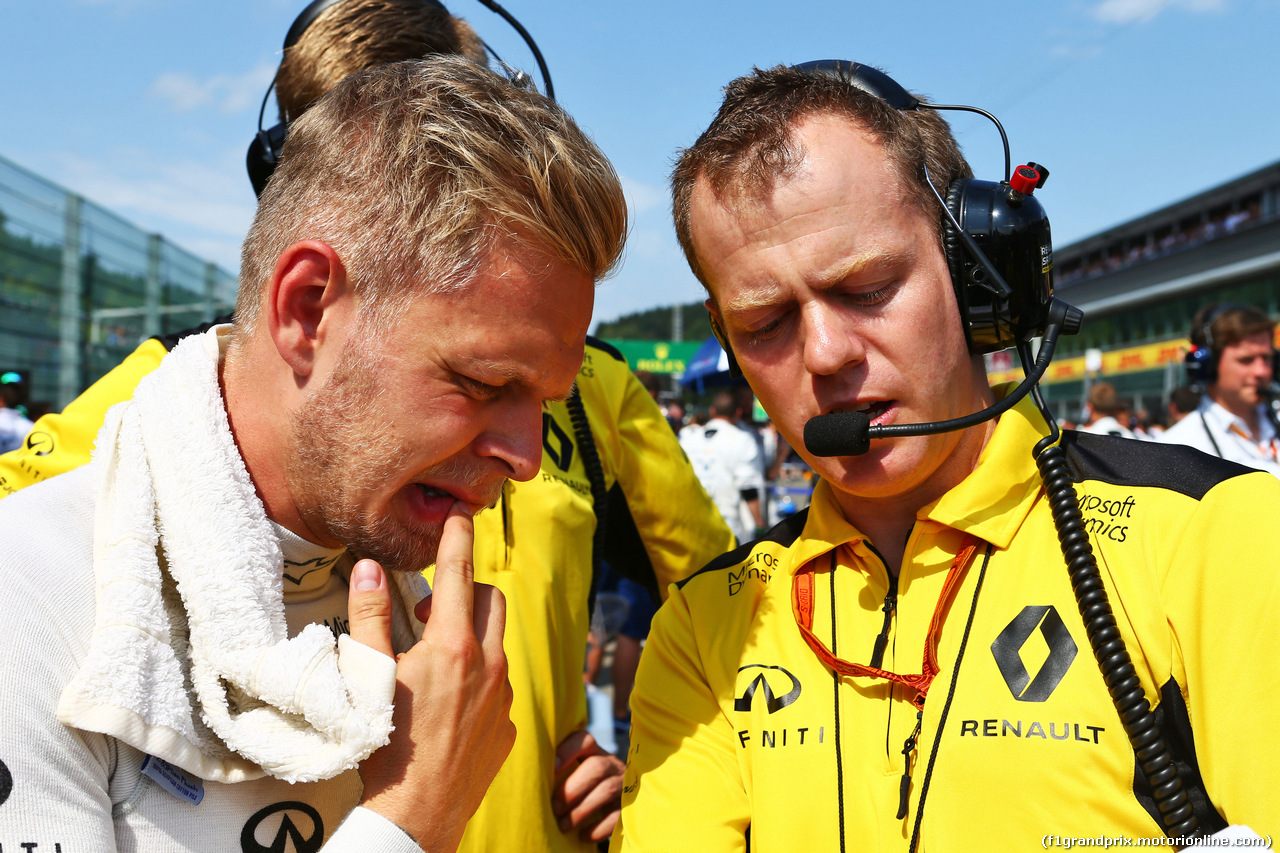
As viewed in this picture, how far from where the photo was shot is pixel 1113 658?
52.1 inches

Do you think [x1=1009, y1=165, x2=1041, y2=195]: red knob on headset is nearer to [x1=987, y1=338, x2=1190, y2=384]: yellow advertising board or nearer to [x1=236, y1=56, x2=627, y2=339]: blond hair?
[x1=236, y1=56, x2=627, y2=339]: blond hair

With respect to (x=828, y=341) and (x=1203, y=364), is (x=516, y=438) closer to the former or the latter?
(x=828, y=341)

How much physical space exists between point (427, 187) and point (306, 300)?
260mm

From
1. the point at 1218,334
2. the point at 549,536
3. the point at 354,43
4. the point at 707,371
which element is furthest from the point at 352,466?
the point at 707,371

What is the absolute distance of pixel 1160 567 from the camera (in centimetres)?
140

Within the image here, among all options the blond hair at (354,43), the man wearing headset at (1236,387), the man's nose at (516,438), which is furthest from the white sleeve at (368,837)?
the man wearing headset at (1236,387)

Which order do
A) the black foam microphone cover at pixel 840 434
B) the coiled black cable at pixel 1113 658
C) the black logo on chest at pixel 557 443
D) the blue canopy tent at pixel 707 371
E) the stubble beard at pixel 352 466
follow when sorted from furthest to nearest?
the blue canopy tent at pixel 707 371, the black logo on chest at pixel 557 443, the black foam microphone cover at pixel 840 434, the stubble beard at pixel 352 466, the coiled black cable at pixel 1113 658

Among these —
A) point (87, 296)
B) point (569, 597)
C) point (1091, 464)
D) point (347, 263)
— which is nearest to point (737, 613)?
point (569, 597)

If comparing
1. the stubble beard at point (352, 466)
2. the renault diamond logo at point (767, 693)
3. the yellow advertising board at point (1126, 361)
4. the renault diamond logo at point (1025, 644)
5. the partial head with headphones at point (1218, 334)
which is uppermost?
the yellow advertising board at point (1126, 361)

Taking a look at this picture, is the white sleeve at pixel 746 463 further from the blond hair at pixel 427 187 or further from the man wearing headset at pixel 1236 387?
the blond hair at pixel 427 187

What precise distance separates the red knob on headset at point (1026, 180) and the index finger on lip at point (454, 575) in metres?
1.22

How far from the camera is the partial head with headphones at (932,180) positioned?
64.6 inches

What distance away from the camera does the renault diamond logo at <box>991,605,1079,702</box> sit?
4.59 feet

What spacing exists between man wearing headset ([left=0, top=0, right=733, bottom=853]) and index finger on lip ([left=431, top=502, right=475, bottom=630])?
0.50 m
